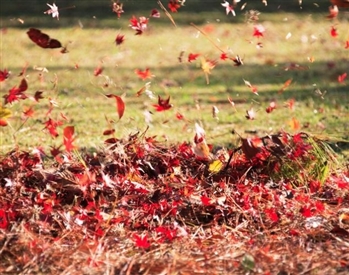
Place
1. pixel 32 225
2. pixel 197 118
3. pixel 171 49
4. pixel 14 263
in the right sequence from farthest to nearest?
1. pixel 171 49
2. pixel 197 118
3. pixel 32 225
4. pixel 14 263

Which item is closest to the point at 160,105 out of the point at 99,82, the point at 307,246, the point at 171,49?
the point at 307,246

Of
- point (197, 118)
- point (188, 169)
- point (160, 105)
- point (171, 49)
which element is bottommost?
point (171, 49)

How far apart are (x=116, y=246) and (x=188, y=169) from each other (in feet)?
3.42

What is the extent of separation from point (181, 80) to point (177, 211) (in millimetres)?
5826

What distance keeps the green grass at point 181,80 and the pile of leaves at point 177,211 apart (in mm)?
341

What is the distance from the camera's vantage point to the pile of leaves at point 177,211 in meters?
3.82

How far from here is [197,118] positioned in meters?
8.08

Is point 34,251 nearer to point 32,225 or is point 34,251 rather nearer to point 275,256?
point 32,225

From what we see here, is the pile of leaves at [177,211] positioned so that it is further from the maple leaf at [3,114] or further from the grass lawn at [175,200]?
the maple leaf at [3,114]

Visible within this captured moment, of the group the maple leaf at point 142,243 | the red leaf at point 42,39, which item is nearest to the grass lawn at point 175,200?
the maple leaf at point 142,243

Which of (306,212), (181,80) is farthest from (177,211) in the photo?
(181,80)

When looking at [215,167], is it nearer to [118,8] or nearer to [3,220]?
[118,8]

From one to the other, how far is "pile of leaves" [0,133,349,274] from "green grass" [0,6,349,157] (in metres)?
0.34

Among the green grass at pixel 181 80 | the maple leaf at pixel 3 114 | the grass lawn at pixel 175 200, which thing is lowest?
the green grass at pixel 181 80
